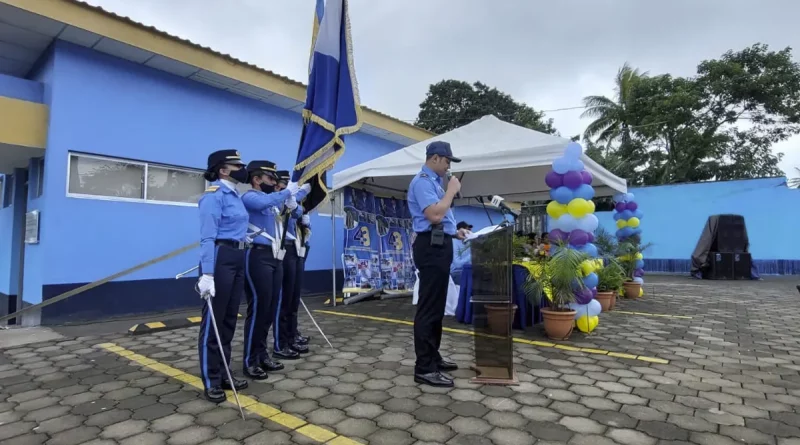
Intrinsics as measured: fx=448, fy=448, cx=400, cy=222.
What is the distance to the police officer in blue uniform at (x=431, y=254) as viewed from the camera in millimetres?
3180

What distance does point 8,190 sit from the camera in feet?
24.1

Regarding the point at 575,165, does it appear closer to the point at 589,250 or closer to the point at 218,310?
the point at 589,250

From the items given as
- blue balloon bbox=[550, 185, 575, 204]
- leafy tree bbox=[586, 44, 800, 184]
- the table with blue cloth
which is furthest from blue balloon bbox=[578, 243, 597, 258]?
leafy tree bbox=[586, 44, 800, 184]

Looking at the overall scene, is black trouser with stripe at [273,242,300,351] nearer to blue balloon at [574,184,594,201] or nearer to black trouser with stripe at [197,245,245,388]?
black trouser with stripe at [197,245,245,388]

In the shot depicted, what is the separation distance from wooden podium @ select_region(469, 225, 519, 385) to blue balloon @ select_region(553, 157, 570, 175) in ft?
6.72

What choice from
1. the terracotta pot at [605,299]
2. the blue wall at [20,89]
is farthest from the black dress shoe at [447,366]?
the blue wall at [20,89]

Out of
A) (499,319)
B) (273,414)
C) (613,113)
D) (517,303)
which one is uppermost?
(613,113)

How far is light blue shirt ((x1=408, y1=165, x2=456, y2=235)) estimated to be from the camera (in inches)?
126

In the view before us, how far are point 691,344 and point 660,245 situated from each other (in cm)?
1229

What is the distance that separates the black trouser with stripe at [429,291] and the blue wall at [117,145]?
4.83 meters

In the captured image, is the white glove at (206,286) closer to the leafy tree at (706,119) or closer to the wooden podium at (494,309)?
the wooden podium at (494,309)

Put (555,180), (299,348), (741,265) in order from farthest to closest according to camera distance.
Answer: (741,265) < (555,180) < (299,348)

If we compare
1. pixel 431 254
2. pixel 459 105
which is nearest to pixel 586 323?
pixel 431 254

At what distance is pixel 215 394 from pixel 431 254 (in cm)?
171
